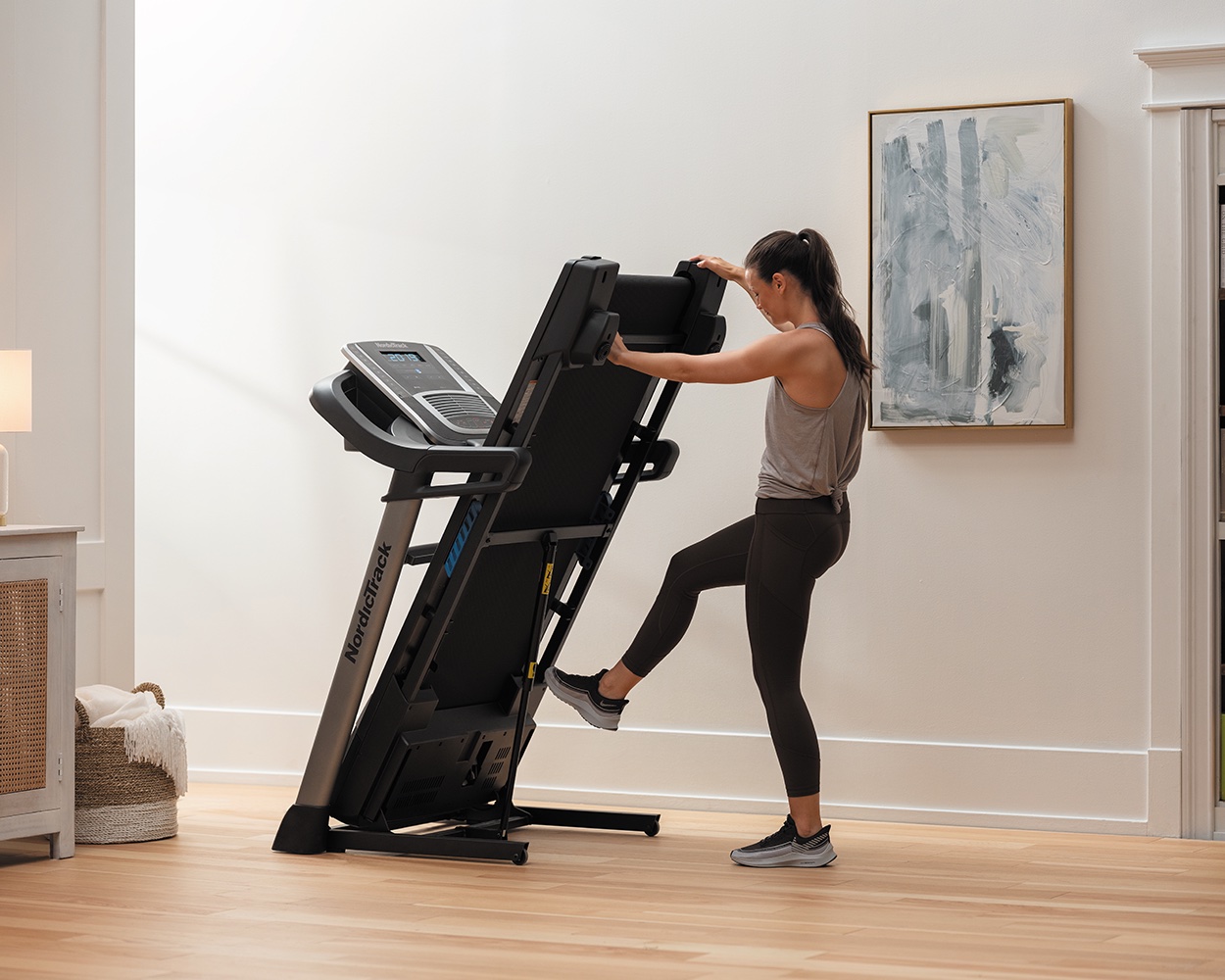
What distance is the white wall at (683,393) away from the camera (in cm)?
443

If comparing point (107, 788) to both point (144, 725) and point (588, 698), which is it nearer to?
point (144, 725)

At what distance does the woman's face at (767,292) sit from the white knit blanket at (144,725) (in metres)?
1.81

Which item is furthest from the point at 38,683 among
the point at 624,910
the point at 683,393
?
the point at 683,393

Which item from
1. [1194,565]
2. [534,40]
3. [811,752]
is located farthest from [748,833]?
[534,40]

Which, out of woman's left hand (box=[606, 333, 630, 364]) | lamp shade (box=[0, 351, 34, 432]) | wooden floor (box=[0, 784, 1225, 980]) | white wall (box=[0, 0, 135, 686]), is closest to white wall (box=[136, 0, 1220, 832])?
wooden floor (box=[0, 784, 1225, 980])

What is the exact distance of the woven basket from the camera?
13.1ft

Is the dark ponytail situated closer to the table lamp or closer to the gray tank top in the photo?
the gray tank top

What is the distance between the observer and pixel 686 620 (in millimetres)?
4020

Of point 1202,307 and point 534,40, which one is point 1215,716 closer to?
point 1202,307

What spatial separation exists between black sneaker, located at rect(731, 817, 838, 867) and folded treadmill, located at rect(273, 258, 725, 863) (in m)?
0.55

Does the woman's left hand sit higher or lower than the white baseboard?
higher

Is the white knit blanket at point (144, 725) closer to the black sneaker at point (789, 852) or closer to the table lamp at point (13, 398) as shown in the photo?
the table lamp at point (13, 398)

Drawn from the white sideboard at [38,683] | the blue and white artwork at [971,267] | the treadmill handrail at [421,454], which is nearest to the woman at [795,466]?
the treadmill handrail at [421,454]

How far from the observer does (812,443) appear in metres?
3.69
